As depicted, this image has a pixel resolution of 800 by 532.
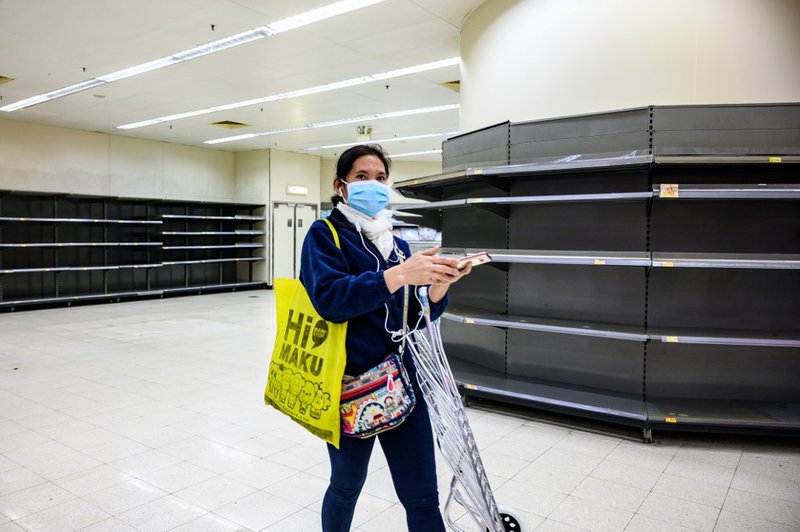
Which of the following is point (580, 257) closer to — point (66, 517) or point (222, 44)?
point (66, 517)

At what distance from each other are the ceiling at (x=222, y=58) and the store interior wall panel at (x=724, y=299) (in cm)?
306

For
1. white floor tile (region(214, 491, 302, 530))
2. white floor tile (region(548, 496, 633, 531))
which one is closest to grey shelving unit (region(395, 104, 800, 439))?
white floor tile (region(548, 496, 633, 531))

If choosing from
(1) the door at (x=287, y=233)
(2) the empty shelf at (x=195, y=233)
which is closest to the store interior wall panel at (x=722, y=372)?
(2) the empty shelf at (x=195, y=233)

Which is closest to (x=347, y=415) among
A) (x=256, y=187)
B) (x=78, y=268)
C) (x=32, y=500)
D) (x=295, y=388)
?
(x=295, y=388)

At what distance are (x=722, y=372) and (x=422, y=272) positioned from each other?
10.9 feet

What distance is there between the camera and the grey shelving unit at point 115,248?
9.36 meters

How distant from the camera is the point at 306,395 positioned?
150 cm

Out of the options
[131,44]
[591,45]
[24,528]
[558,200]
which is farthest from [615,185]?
[131,44]

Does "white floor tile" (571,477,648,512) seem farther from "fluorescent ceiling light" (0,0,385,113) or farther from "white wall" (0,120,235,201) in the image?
"white wall" (0,120,235,201)

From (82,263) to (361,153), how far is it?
1062 centimetres

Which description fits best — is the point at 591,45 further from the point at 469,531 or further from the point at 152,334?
the point at 152,334

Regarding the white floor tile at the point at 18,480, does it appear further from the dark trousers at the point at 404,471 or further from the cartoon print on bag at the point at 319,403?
the cartoon print on bag at the point at 319,403

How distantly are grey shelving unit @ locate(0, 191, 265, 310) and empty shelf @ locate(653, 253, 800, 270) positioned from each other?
9.69 meters

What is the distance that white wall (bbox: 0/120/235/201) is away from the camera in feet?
31.4
